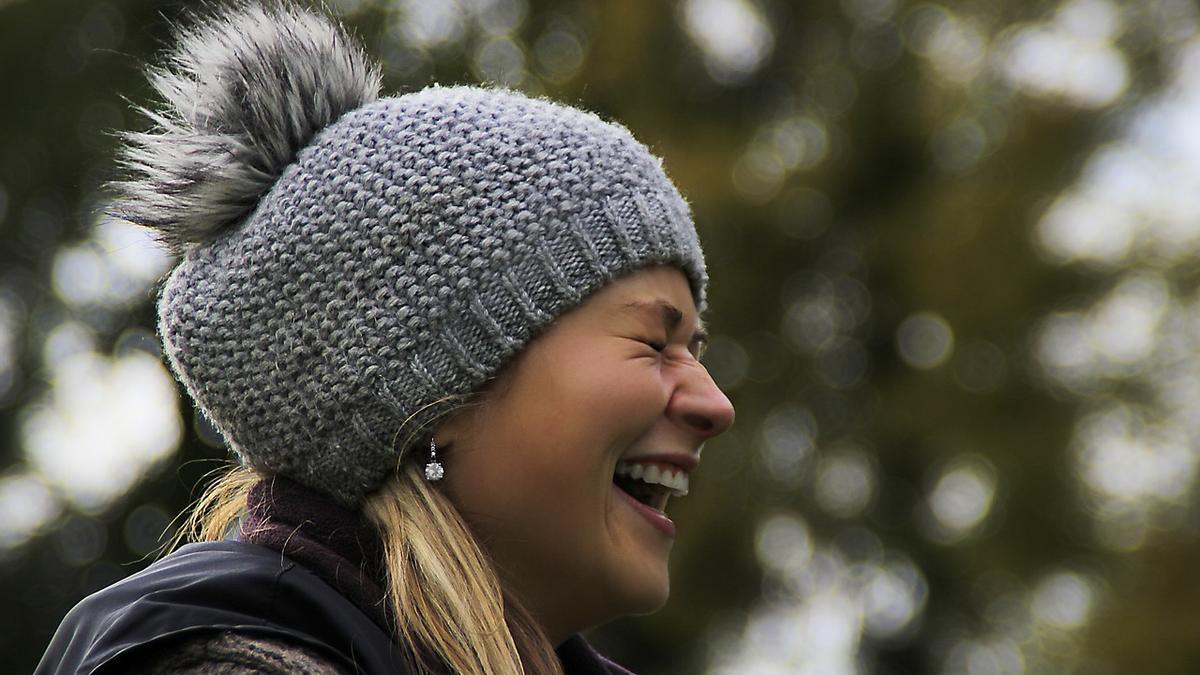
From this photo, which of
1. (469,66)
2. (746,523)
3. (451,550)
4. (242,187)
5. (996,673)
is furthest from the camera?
(996,673)

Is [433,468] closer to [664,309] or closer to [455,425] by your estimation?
[455,425]

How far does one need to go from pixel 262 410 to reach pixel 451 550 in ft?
1.45

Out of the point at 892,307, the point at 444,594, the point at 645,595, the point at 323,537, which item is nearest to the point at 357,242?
the point at 323,537

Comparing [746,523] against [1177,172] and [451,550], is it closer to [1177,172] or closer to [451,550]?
[1177,172]

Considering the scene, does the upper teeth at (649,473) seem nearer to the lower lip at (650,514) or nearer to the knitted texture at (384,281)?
the lower lip at (650,514)

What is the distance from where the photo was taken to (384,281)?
258 centimetres

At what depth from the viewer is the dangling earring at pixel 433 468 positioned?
8.45 ft

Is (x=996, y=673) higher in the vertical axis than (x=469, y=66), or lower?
lower

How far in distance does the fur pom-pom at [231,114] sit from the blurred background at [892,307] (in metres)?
5.35

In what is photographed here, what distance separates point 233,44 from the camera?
2.86m

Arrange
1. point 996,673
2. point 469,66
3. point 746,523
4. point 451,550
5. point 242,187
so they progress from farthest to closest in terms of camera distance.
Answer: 1. point 996,673
2. point 746,523
3. point 469,66
4. point 242,187
5. point 451,550

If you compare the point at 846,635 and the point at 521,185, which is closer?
the point at 521,185

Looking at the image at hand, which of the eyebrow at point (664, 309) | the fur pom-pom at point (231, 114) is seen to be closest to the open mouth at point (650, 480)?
the eyebrow at point (664, 309)

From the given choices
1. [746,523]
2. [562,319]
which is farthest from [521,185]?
[746,523]
